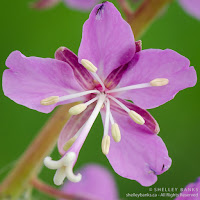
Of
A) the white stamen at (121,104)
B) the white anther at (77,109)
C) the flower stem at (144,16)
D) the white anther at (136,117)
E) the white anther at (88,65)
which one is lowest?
the white anther at (136,117)

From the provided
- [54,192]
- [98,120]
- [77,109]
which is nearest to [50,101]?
[77,109]

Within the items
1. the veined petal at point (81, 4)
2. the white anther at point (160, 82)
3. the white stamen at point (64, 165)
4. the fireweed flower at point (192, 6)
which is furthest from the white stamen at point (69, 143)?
the veined petal at point (81, 4)

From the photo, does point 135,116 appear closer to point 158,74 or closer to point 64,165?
point 158,74

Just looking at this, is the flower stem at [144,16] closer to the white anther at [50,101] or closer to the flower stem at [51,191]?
the white anther at [50,101]

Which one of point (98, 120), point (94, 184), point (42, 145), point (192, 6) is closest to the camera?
point (42, 145)

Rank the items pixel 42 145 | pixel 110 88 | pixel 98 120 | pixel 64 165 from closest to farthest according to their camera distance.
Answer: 1. pixel 64 165
2. pixel 110 88
3. pixel 42 145
4. pixel 98 120

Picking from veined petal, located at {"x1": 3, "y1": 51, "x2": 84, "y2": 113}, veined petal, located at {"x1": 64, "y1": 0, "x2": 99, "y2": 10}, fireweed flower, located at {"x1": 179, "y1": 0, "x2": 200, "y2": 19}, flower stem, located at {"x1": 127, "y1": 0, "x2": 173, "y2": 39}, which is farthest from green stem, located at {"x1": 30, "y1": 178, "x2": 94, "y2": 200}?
veined petal, located at {"x1": 64, "y1": 0, "x2": 99, "y2": 10}
